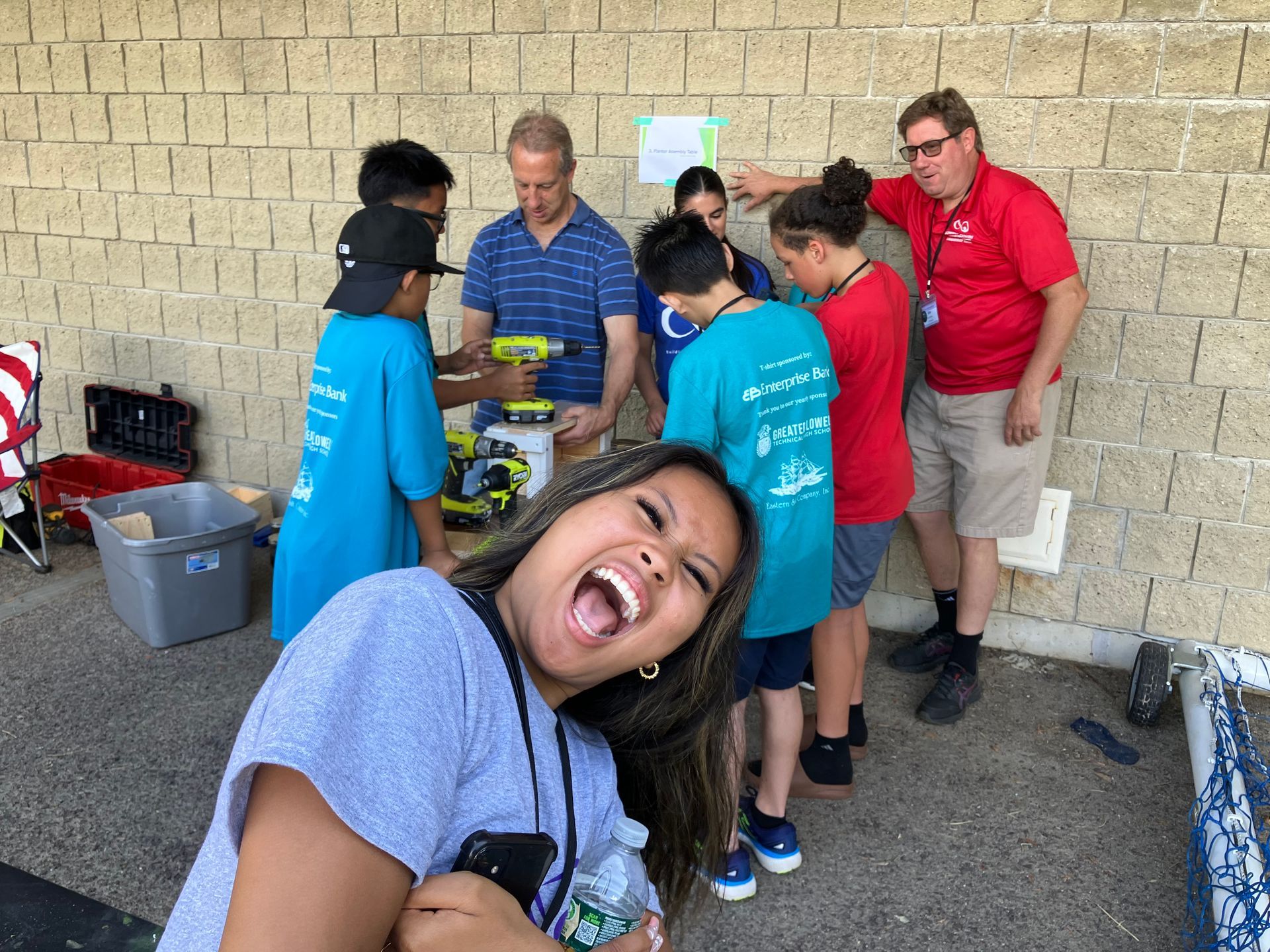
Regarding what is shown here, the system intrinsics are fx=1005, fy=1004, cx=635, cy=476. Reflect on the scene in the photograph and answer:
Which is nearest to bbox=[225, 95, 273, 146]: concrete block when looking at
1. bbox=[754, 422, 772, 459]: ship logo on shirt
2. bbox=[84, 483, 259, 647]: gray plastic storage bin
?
bbox=[84, 483, 259, 647]: gray plastic storage bin

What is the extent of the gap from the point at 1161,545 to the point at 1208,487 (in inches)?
11.7

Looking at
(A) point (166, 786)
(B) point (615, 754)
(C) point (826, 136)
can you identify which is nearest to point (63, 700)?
(A) point (166, 786)

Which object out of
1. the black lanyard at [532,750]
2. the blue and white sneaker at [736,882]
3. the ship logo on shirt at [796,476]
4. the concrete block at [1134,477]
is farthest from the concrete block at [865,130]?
the black lanyard at [532,750]

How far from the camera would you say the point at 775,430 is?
2650mm

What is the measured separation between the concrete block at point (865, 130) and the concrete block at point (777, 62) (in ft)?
0.68

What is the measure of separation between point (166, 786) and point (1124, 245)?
4007 millimetres

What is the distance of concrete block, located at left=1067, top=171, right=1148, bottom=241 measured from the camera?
3.86 metres

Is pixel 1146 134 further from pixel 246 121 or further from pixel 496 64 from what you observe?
pixel 246 121

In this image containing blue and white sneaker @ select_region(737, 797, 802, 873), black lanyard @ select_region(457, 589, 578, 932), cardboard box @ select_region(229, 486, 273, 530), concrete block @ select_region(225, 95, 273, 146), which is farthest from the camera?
cardboard box @ select_region(229, 486, 273, 530)

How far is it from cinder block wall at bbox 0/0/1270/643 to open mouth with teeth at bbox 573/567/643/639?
3.36 meters

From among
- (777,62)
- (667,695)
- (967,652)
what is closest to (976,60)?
(777,62)

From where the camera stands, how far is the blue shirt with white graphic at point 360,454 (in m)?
2.66

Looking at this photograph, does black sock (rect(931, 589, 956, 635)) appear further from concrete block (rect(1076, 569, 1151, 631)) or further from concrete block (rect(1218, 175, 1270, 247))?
concrete block (rect(1218, 175, 1270, 247))

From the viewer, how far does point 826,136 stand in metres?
4.25
